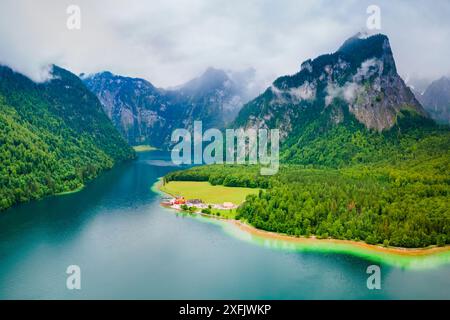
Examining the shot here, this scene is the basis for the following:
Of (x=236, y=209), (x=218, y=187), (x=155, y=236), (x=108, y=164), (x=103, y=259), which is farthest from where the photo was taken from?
(x=108, y=164)

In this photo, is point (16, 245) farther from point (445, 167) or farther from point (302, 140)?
point (302, 140)

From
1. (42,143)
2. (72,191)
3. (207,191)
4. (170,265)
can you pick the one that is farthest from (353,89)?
(170,265)

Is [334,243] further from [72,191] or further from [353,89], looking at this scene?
[353,89]

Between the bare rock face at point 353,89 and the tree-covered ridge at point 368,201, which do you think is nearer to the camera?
the tree-covered ridge at point 368,201

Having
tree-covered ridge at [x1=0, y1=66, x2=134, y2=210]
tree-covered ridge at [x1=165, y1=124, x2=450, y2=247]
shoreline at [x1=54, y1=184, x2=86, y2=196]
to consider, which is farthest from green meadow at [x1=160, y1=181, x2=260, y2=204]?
tree-covered ridge at [x1=0, y1=66, x2=134, y2=210]

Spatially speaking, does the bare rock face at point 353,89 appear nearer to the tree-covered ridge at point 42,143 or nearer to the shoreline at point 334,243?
the tree-covered ridge at point 42,143

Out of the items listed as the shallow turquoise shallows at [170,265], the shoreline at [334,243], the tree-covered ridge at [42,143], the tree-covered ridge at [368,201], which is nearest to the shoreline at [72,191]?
the tree-covered ridge at [42,143]

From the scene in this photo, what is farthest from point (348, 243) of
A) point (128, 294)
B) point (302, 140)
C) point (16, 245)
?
point (302, 140)

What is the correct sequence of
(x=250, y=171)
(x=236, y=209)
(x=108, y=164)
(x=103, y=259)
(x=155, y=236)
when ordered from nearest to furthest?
(x=103, y=259) < (x=155, y=236) < (x=236, y=209) < (x=250, y=171) < (x=108, y=164)

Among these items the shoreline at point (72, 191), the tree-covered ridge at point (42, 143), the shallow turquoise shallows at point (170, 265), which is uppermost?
the tree-covered ridge at point (42, 143)
